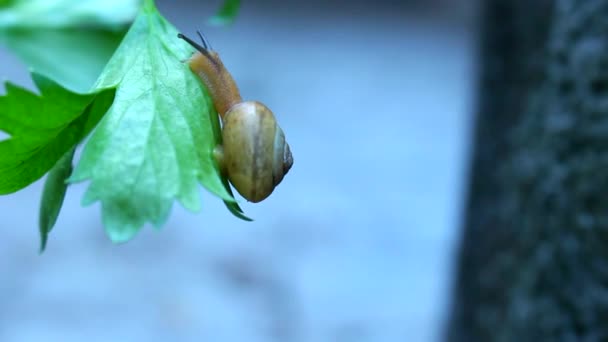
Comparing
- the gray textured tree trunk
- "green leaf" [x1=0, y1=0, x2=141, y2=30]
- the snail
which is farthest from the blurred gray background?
the snail

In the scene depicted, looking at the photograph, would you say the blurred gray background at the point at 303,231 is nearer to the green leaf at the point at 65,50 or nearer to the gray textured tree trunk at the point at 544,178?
the gray textured tree trunk at the point at 544,178

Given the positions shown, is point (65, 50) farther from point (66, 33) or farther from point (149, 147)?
point (149, 147)

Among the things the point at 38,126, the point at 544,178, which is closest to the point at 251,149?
the point at 38,126

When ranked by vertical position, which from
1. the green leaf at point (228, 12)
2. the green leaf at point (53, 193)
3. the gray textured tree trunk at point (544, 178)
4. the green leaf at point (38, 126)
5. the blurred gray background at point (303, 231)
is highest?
the green leaf at point (228, 12)

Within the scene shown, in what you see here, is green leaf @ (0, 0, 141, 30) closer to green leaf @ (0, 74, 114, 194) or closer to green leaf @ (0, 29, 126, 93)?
green leaf @ (0, 29, 126, 93)

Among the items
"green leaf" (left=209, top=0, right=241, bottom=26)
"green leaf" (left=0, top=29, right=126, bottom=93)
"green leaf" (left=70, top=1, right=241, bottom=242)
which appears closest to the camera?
"green leaf" (left=70, top=1, right=241, bottom=242)

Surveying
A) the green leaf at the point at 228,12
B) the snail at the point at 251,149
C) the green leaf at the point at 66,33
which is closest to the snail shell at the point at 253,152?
the snail at the point at 251,149
